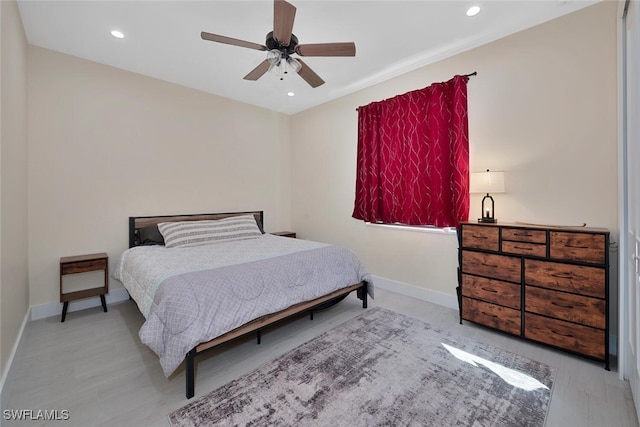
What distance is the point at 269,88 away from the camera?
4008mm

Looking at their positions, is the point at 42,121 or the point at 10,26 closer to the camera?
the point at 10,26

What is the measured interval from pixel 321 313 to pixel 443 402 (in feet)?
5.11

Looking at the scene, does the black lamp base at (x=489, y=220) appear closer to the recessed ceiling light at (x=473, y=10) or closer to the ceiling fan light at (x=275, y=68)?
the recessed ceiling light at (x=473, y=10)

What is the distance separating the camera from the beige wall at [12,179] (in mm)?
1812

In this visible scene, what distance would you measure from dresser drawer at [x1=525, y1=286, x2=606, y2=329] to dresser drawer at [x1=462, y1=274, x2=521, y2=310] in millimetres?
92

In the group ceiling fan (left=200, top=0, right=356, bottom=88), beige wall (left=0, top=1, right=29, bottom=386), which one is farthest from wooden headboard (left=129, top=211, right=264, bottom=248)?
ceiling fan (left=200, top=0, right=356, bottom=88)

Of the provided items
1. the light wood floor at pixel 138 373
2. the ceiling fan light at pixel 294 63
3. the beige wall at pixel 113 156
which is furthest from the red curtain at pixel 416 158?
the beige wall at pixel 113 156

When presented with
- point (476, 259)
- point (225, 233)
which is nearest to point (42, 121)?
point (225, 233)

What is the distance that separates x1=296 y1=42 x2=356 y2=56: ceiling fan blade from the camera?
223 cm

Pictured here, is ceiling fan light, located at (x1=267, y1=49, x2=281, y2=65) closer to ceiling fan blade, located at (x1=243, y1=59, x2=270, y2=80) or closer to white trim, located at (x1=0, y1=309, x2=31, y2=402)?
ceiling fan blade, located at (x1=243, y1=59, x2=270, y2=80)

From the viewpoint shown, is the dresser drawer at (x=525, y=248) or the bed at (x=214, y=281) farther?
the dresser drawer at (x=525, y=248)

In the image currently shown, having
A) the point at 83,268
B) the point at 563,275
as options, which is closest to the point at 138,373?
the point at 83,268

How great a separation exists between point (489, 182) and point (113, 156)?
4211 millimetres

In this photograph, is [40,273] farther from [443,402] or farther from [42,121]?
[443,402]
